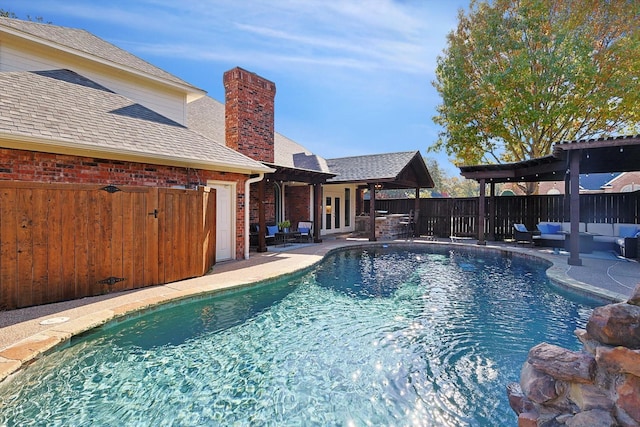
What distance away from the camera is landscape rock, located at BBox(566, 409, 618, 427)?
1.98 metres

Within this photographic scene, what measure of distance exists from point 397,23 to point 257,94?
5690 millimetres

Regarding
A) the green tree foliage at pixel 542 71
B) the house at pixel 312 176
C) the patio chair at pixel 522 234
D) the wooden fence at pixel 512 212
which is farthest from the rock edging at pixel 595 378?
the green tree foliage at pixel 542 71

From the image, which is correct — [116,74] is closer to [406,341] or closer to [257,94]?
[257,94]

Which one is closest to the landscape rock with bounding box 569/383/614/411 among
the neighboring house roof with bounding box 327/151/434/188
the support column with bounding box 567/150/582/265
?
the support column with bounding box 567/150/582/265

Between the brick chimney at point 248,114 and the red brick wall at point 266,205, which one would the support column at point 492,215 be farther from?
the brick chimney at point 248,114

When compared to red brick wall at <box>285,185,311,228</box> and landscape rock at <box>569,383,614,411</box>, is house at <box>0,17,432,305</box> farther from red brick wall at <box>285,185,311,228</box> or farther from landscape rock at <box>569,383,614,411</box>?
landscape rock at <box>569,383,614,411</box>

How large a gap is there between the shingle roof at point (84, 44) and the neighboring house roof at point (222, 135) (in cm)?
→ 228

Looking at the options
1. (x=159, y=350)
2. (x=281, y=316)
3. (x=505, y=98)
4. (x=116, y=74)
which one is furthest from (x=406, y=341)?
(x=505, y=98)

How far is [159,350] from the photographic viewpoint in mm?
4125

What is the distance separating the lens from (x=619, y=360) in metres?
2.03

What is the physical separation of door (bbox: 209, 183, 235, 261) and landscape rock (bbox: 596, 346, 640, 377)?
8.54m

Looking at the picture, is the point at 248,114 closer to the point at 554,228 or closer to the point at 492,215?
the point at 492,215

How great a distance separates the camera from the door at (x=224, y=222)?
9250 millimetres

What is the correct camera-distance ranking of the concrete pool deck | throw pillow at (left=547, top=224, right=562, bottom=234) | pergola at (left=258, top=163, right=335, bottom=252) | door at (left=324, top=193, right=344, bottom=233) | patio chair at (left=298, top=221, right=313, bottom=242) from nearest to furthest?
the concrete pool deck, pergola at (left=258, top=163, right=335, bottom=252), throw pillow at (left=547, top=224, right=562, bottom=234), patio chair at (left=298, top=221, right=313, bottom=242), door at (left=324, top=193, right=344, bottom=233)
